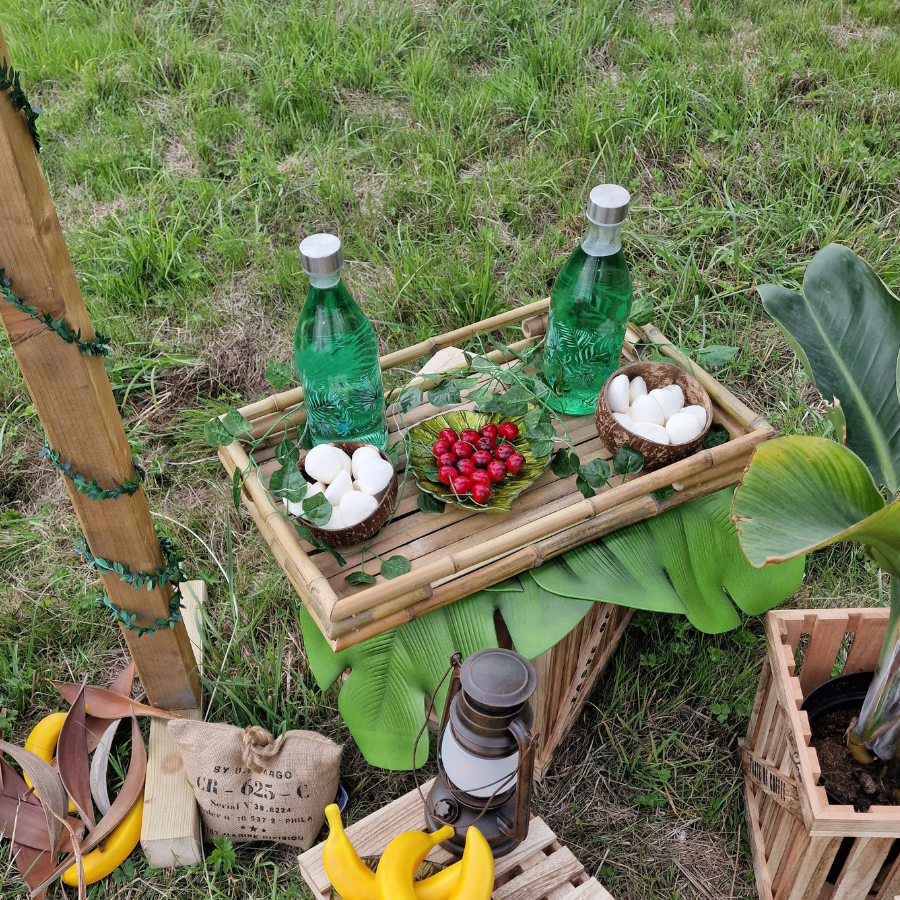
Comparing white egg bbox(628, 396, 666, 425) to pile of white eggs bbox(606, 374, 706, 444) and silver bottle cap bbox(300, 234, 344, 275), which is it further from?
silver bottle cap bbox(300, 234, 344, 275)

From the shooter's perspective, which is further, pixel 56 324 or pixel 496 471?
pixel 496 471

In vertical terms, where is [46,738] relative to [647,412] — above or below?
below

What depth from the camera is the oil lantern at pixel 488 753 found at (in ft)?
3.26

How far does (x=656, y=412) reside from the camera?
137 centimetres

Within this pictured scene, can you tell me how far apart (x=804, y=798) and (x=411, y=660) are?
1.97 feet

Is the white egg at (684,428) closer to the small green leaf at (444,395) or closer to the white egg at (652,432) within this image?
the white egg at (652,432)

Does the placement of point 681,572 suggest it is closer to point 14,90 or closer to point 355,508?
point 355,508

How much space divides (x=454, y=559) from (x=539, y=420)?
33 centimetres


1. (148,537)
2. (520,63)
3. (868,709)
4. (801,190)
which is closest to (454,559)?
(148,537)

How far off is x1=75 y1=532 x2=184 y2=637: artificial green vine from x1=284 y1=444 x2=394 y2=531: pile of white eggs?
0.31m

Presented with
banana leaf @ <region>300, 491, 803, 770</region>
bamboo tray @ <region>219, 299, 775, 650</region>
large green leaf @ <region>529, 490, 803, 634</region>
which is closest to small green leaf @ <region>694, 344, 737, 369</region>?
bamboo tray @ <region>219, 299, 775, 650</region>

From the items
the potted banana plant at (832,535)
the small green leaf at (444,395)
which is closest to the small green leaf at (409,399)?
the small green leaf at (444,395)

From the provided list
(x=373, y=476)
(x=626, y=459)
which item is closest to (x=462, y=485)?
(x=373, y=476)

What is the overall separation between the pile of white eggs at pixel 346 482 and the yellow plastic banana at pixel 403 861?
1.45ft
